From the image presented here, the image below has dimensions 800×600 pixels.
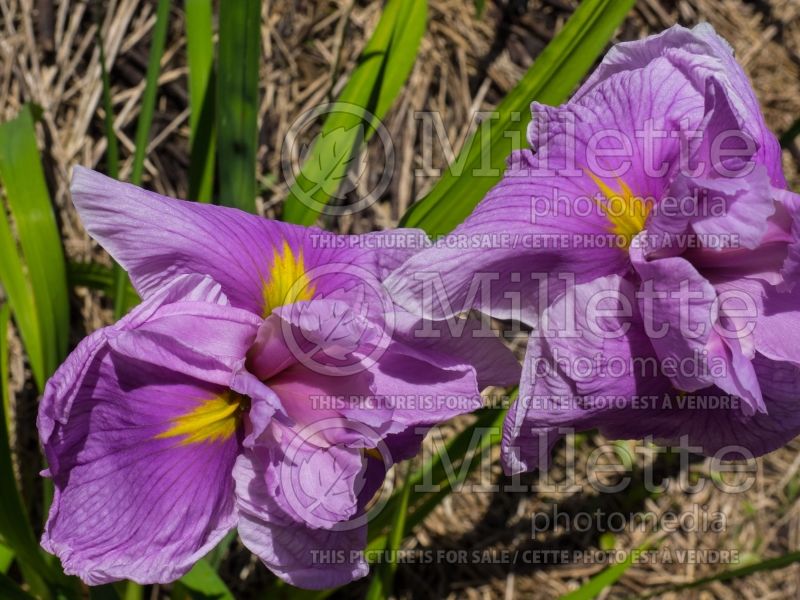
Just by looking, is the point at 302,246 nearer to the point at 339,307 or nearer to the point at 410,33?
the point at 339,307

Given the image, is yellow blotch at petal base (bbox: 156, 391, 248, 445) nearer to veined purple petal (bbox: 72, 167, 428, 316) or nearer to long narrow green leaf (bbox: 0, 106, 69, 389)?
veined purple petal (bbox: 72, 167, 428, 316)

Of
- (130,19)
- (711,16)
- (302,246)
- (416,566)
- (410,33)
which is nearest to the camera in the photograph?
(302,246)

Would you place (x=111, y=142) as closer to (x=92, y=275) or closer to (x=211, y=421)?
(x=92, y=275)

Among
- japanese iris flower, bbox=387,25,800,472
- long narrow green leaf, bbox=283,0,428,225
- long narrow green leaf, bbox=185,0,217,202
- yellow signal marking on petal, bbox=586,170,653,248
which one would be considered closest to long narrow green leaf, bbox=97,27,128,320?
long narrow green leaf, bbox=185,0,217,202

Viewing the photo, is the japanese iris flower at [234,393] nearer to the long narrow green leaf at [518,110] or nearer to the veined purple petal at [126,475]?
the veined purple petal at [126,475]

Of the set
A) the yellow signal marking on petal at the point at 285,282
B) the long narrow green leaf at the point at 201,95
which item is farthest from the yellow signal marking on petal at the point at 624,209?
the long narrow green leaf at the point at 201,95

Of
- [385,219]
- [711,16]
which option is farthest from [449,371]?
[711,16]
